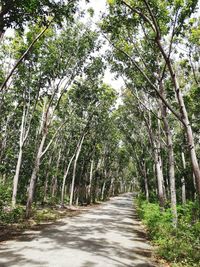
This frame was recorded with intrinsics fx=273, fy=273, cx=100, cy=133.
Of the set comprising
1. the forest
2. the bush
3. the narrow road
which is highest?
the forest

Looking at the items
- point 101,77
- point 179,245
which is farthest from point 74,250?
point 101,77

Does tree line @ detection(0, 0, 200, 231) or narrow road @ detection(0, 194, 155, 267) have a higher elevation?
tree line @ detection(0, 0, 200, 231)

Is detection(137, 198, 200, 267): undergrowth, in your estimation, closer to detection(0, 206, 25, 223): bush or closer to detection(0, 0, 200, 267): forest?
detection(0, 0, 200, 267): forest

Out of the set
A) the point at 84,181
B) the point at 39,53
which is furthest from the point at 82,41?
the point at 84,181

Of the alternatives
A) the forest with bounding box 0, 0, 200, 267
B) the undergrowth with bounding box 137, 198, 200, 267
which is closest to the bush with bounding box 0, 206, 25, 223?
the forest with bounding box 0, 0, 200, 267

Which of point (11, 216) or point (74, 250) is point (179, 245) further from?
point (11, 216)

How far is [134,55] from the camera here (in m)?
15.8

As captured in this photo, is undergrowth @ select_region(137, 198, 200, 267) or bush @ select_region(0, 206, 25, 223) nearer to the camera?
undergrowth @ select_region(137, 198, 200, 267)

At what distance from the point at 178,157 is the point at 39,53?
25.9 meters

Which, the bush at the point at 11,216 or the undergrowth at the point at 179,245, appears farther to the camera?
the bush at the point at 11,216

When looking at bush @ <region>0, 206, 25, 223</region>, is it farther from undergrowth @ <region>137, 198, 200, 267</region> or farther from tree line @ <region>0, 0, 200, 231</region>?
undergrowth @ <region>137, 198, 200, 267</region>

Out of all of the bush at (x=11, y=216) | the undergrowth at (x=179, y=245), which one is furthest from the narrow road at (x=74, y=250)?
the bush at (x=11, y=216)

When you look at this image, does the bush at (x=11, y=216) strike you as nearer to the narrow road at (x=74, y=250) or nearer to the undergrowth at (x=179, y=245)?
the narrow road at (x=74, y=250)

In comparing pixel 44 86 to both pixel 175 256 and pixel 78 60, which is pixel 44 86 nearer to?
pixel 78 60
